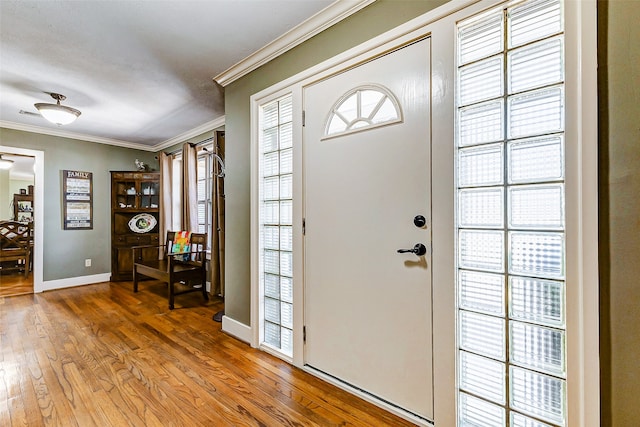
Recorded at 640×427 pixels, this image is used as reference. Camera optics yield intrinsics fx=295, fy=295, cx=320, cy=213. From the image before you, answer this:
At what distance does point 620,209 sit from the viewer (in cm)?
110

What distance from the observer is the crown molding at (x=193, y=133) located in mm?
4141

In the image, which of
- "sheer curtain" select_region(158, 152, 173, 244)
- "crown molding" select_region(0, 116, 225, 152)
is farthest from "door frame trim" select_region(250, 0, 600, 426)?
"sheer curtain" select_region(158, 152, 173, 244)

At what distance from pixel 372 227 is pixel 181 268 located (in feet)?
10.1

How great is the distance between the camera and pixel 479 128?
4.61 ft

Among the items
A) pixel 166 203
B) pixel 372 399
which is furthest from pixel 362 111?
pixel 166 203

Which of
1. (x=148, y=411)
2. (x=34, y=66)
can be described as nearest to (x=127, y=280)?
(x=34, y=66)

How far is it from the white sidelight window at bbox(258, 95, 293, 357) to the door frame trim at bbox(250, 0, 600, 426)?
5.5 inches

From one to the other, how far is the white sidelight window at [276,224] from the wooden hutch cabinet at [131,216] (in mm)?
3582

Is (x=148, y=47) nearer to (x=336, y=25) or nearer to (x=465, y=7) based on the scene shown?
(x=336, y=25)

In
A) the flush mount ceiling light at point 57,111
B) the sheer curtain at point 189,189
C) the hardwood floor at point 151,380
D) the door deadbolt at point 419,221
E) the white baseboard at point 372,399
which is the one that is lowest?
the hardwood floor at point 151,380

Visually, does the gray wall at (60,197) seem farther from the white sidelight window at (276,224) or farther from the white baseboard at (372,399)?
the white baseboard at (372,399)

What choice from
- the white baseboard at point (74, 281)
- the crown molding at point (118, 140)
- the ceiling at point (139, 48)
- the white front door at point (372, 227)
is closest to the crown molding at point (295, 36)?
the ceiling at point (139, 48)

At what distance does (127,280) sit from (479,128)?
18.6ft

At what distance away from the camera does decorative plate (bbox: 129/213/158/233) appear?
5.14 meters
